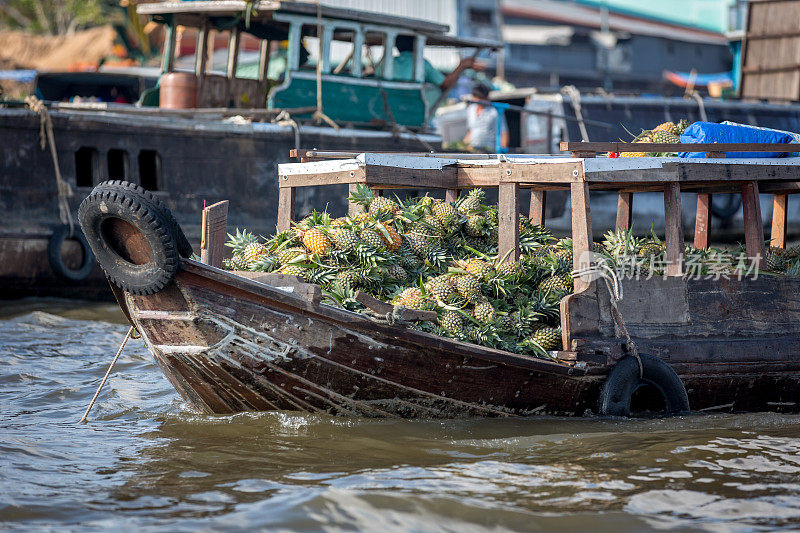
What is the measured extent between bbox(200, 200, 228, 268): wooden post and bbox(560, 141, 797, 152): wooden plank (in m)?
2.33

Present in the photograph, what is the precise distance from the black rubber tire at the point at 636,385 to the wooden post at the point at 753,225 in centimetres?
117

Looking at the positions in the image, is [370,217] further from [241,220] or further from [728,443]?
[241,220]

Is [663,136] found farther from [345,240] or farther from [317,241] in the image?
[317,241]

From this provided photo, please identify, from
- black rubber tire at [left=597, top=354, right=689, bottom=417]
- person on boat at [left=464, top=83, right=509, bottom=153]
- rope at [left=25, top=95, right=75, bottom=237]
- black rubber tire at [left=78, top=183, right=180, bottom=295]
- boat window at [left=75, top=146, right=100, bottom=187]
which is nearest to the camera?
black rubber tire at [left=78, top=183, right=180, bottom=295]

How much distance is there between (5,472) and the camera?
4809 millimetres

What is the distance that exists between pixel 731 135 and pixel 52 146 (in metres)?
7.47

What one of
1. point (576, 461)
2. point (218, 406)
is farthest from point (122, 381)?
point (576, 461)

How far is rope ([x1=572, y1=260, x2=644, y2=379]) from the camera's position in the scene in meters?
5.73

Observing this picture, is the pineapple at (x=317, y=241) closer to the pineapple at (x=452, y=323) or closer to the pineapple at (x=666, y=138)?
the pineapple at (x=452, y=323)

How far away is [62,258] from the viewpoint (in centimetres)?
1034

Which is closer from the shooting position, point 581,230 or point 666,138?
point 581,230

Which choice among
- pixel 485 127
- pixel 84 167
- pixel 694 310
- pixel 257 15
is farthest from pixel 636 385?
pixel 485 127

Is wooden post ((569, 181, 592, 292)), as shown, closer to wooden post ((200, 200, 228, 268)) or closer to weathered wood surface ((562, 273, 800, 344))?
weathered wood surface ((562, 273, 800, 344))

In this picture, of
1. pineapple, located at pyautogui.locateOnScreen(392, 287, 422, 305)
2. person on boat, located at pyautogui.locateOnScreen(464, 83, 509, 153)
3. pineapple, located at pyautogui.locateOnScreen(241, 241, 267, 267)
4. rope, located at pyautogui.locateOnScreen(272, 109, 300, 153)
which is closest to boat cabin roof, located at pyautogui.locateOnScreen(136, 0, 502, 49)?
rope, located at pyautogui.locateOnScreen(272, 109, 300, 153)
